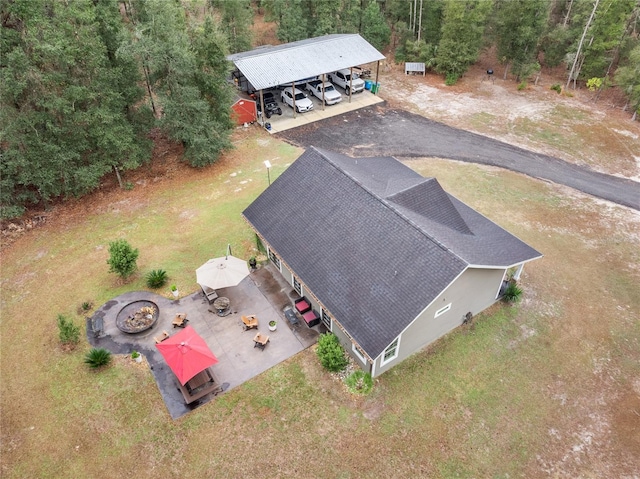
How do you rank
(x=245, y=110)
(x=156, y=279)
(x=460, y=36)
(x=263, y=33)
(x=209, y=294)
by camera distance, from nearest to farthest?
(x=209, y=294), (x=156, y=279), (x=245, y=110), (x=460, y=36), (x=263, y=33)

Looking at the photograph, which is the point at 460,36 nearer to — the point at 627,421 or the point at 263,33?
the point at 263,33

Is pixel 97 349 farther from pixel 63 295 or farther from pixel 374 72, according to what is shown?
pixel 374 72

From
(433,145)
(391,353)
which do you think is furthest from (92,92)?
(433,145)

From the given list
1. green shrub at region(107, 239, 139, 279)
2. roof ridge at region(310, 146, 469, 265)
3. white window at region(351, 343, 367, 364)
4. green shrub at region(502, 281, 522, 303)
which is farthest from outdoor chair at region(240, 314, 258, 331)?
green shrub at region(502, 281, 522, 303)

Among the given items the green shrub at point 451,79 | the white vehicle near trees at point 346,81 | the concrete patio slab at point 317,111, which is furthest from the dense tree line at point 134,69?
the white vehicle near trees at point 346,81

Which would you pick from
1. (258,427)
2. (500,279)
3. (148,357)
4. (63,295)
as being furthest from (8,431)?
(500,279)

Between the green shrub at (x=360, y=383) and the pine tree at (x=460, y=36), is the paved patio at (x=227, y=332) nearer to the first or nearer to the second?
the green shrub at (x=360, y=383)
